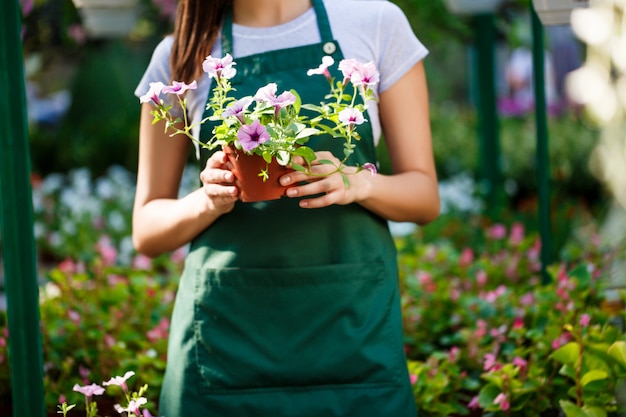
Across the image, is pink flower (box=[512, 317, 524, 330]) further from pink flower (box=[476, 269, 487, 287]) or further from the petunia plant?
the petunia plant

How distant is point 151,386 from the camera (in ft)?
8.88

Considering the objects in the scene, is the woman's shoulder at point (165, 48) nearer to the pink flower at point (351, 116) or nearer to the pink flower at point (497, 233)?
the pink flower at point (351, 116)

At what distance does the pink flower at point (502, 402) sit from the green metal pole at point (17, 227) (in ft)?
3.49

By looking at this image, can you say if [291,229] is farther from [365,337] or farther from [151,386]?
[151,386]

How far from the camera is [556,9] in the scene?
236cm

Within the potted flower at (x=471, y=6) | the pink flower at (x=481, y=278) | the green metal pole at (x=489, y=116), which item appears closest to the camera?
the pink flower at (x=481, y=278)

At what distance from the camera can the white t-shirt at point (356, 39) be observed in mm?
1968

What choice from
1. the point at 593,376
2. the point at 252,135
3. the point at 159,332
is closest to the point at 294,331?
the point at 252,135

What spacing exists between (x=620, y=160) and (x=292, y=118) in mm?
1195

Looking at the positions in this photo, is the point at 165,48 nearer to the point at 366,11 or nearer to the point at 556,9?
the point at 366,11

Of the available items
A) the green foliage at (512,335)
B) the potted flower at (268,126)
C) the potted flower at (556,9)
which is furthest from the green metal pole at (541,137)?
the potted flower at (268,126)

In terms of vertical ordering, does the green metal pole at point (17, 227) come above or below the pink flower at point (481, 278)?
above

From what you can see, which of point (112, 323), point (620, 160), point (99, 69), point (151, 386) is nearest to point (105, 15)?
point (112, 323)

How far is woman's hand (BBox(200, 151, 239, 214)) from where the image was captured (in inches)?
67.2
